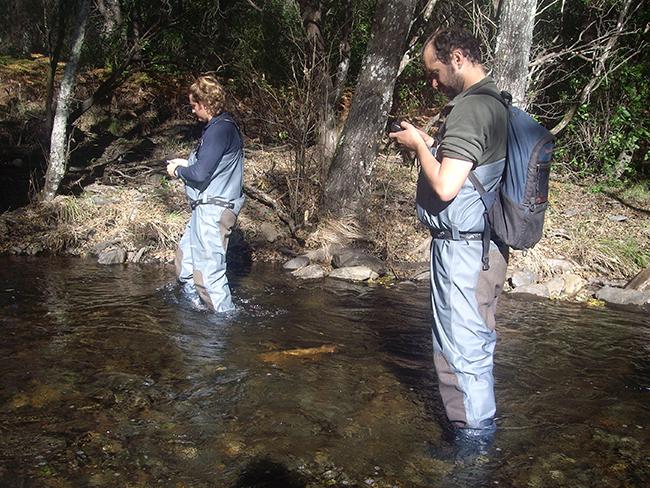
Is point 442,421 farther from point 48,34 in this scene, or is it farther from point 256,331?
point 48,34

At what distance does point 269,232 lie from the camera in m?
8.97

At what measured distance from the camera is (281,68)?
1301cm

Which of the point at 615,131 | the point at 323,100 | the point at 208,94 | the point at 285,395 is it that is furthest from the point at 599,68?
the point at 285,395

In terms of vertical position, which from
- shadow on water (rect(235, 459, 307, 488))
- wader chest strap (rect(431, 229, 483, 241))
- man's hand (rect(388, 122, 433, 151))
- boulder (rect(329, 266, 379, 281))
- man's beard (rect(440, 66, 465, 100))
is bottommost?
shadow on water (rect(235, 459, 307, 488))

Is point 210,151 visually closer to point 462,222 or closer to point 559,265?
point 462,222

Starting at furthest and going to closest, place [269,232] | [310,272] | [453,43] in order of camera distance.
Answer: [269,232]
[310,272]
[453,43]

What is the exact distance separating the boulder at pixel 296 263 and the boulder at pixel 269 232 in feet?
2.48

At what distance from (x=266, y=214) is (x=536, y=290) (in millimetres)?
3998

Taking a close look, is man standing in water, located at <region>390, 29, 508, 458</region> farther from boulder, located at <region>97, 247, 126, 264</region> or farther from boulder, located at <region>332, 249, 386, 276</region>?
boulder, located at <region>97, 247, 126, 264</region>

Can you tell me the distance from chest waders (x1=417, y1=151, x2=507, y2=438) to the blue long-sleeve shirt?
2330 mm

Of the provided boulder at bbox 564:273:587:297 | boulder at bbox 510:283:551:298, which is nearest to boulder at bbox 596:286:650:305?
boulder at bbox 564:273:587:297

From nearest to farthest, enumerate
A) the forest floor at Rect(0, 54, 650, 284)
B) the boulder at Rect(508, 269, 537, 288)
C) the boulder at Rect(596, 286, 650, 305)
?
1. the boulder at Rect(596, 286, 650, 305)
2. the boulder at Rect(508, 269, 537, 288)
3. the forest floor at Rect(0, 54, 650, 284)

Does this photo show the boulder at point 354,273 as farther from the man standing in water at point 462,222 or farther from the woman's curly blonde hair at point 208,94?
the man standing in water at point 462,222

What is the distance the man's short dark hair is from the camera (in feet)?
9.77
